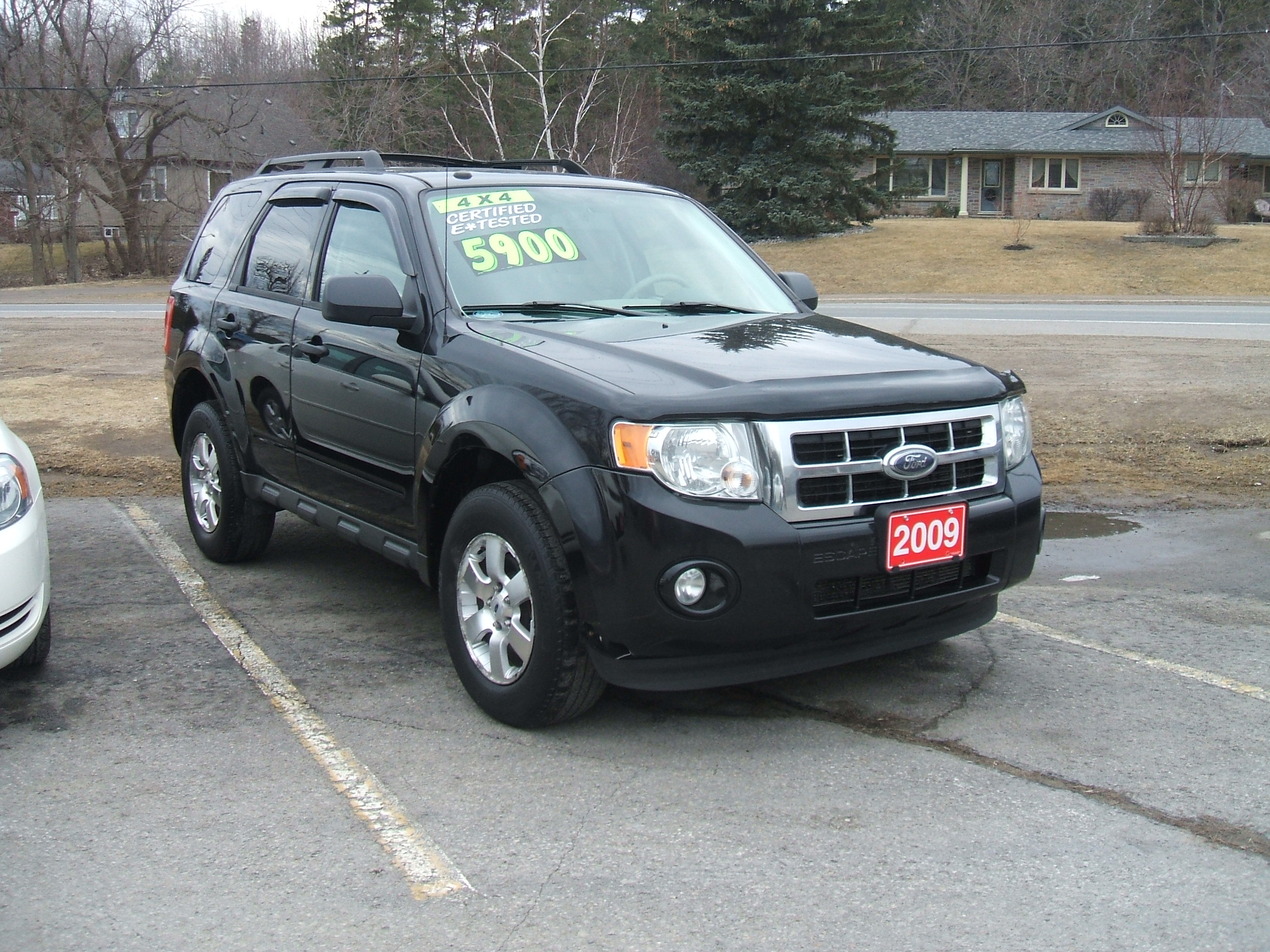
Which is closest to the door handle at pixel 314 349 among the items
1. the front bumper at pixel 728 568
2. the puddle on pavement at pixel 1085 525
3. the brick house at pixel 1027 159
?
the front bumper at pixel 728 568

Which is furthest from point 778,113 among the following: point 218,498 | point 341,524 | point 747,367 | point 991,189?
point 747,367

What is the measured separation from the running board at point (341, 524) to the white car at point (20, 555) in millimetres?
1155

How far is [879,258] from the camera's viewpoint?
1345 inches

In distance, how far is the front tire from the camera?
391 cm

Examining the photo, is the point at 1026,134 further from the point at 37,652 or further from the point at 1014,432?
the point at 37,652

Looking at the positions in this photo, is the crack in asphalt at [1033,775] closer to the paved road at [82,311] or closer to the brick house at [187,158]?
the paved road at [82,311]

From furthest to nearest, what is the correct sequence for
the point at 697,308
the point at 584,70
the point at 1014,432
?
the point at 584,70 → the point at 697,308 → the point at 1014,432

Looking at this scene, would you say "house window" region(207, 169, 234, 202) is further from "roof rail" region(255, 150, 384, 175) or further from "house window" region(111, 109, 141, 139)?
"roof rail" region(255, 150, 384, 175)

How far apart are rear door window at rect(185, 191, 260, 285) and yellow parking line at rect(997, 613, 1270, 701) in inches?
161

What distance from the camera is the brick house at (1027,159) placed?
52.9m

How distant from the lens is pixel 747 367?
408 cm

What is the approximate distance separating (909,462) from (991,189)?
54739 millimetres

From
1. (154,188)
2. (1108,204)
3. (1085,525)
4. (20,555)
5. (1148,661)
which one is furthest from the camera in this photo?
(1108,204)

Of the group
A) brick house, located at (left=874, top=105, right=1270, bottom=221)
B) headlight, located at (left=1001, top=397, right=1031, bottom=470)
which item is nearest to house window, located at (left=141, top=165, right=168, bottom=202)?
brick house, located at (left=874, top=105, right=1270, bottom=221)
